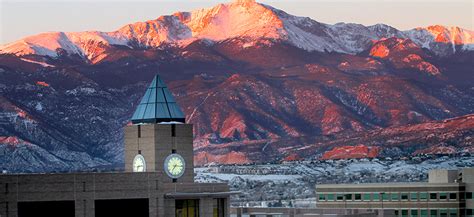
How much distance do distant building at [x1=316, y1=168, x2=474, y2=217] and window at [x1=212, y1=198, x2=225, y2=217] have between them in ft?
152

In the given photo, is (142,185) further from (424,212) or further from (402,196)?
(424,212)

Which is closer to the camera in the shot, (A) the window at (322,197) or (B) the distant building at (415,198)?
(B) the distant building at (415,198)

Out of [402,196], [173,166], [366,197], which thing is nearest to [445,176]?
[402,196]

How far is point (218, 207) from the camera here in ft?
288

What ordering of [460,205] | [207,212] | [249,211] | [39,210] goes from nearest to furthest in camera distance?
[39,210], [207,212], [249,211], [460,205]

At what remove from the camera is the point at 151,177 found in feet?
273

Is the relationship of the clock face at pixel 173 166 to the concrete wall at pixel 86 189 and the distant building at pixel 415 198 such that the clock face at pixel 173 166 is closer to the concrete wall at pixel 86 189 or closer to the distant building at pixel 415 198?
the concrete wall at pixel 86 189

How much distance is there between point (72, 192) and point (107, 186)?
5.99 ft

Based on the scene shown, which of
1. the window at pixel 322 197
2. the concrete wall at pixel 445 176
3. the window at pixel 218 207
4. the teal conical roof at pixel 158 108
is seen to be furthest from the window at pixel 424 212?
the window at pixel 218 207

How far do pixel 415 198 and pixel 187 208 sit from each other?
169 ft

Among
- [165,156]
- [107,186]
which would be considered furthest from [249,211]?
[107,186]

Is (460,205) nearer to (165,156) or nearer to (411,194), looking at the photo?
(411,194)

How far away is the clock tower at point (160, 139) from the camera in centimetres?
8962

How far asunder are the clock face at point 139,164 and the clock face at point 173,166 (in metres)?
1.10
